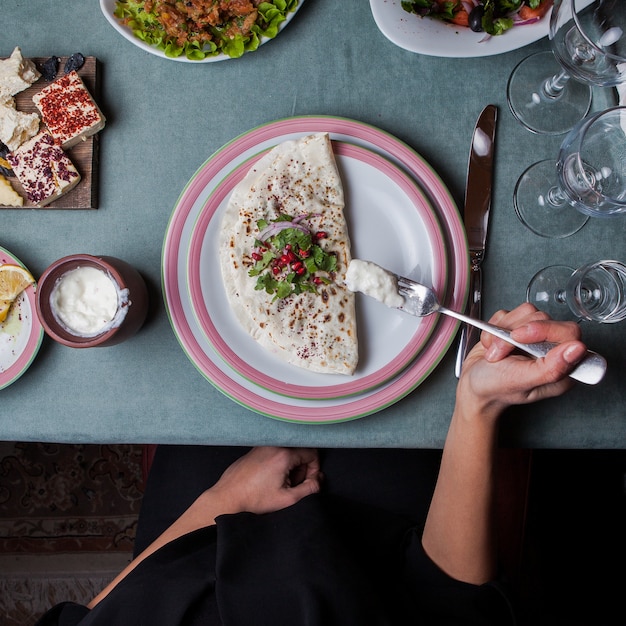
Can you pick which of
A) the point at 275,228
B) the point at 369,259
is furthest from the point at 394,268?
the point at 275,228

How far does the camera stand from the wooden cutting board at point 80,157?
136cm

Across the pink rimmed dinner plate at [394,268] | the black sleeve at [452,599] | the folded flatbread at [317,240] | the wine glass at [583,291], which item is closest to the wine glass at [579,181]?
the wine glass at [583,291]

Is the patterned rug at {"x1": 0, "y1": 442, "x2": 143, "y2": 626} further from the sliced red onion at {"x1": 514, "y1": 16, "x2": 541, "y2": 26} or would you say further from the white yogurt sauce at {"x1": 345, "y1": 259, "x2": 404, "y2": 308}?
the sliced red onion at {"x1": 514, "y1": 16, "x2": 541, "y2": 26}

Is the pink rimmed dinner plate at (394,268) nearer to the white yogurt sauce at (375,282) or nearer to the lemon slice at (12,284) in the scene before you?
the white yogurt sauce at (375,282)

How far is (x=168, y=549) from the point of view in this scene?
1.49 metres

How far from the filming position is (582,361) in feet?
3.44

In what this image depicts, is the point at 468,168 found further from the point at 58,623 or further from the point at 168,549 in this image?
the point at 58,623

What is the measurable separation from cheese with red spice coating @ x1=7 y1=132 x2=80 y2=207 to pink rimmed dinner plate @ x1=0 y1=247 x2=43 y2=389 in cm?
17

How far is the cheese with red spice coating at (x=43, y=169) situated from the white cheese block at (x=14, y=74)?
0.12 metres

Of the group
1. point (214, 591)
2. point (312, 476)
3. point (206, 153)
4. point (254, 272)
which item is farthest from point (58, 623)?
point (206, 153)

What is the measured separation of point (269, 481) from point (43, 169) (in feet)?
3.28

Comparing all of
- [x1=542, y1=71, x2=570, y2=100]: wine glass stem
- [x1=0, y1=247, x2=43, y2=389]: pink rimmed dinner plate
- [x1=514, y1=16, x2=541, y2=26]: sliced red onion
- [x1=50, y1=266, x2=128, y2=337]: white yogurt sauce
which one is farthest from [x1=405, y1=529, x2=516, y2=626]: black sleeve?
[x1=514, y1=16, x2=541, y2=26]: sliced red onion

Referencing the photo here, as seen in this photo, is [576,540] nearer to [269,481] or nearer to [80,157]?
[269,481]

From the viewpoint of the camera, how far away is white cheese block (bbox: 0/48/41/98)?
4.35ft
